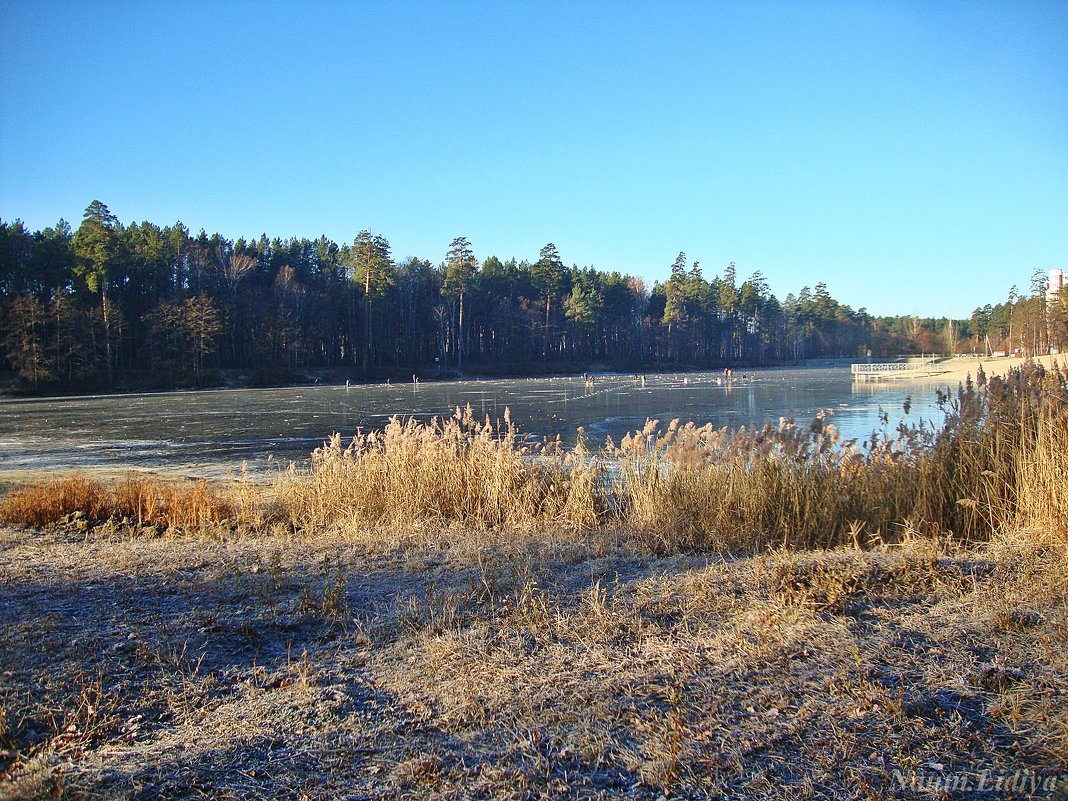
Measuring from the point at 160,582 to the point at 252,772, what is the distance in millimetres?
3337

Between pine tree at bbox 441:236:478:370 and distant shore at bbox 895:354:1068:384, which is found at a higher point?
pine tree at bbox 441:236:478:370

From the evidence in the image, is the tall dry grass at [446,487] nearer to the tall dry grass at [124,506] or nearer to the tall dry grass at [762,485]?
the tall dry grass at [762,485]

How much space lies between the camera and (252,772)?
3000 mm

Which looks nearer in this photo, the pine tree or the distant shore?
the distant shore

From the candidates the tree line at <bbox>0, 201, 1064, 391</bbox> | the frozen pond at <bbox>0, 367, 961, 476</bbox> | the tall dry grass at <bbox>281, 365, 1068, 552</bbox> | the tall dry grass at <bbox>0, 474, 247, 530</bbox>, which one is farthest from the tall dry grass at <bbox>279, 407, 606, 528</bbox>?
the tree line at <bbox>0, 201, 1064, 391</bbox>

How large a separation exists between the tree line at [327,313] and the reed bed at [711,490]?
191 feet

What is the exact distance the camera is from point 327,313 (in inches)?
3386

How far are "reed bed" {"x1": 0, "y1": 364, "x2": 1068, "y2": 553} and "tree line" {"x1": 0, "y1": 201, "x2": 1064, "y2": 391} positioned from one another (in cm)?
5825

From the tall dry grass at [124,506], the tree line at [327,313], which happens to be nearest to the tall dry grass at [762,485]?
the tall dry grass at [124,506]

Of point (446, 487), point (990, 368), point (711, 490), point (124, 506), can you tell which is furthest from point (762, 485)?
point (990, 368)

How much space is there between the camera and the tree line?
2511 inches

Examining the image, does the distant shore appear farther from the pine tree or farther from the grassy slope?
the pine tree

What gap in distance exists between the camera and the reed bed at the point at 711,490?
6.71 metres

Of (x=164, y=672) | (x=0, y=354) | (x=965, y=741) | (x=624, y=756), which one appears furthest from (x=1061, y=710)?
(x=0, y=354)
